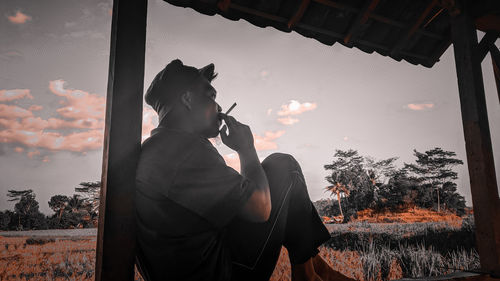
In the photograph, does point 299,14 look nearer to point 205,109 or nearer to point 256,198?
point 205,109

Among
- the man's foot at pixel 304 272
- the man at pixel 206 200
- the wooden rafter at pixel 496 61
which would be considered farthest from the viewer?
the wooden rafter at pixel 496 61

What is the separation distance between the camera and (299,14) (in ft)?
8.50

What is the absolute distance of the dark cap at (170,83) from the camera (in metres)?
1.58

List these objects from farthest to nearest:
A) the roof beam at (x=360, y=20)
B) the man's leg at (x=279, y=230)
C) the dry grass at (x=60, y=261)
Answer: the dry grass at (x=60, y=261) → the roof beam at (x=360, y=20) → the man's leg at (x=279, y=230)

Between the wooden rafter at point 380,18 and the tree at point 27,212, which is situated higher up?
the wooden rafter at point 380,18

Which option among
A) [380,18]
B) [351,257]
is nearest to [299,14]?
[380,18]

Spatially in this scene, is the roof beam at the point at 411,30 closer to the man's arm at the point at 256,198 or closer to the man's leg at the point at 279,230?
the man's leg at the point at 279,230

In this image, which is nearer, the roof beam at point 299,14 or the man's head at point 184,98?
the man's head at point 184,98

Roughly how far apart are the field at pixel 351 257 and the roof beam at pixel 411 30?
6.97 ft

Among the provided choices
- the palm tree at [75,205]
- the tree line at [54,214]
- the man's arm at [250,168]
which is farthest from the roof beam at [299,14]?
the palm tree at [75,205]

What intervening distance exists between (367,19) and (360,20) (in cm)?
9

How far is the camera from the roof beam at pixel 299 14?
2523mm

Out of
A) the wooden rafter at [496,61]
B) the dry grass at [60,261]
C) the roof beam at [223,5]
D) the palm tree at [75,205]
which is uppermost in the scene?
the roof beam at [223,5]

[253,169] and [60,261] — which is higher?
[253,169]
